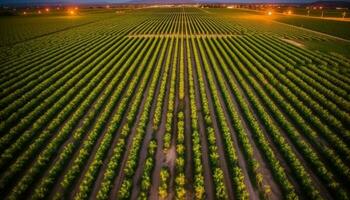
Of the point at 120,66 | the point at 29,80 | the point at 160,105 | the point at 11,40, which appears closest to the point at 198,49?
the point at 120,66

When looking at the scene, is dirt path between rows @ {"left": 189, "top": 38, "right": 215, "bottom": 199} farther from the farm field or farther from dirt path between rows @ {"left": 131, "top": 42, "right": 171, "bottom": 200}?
dirt path between rows @ {"left": 131, "top": 42, "right": 171, "bottom": 200}

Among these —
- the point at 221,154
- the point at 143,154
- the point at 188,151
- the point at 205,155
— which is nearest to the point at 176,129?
the point at 188,151

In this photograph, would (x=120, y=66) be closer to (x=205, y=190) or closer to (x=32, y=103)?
(x=32, y=103)

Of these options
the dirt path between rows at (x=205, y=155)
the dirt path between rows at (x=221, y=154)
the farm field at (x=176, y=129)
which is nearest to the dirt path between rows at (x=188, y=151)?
the farm field at (x=176, y=129)

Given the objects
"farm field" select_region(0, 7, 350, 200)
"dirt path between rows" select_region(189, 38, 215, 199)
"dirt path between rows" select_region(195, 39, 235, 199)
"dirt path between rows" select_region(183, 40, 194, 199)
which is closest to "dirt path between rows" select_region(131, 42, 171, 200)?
"farm field" select_region(0, 7, 350, 200)

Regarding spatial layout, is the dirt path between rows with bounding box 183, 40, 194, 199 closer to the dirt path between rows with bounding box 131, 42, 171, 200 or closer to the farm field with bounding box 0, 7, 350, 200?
the farm field with bounding box 0, 7, 350, 200

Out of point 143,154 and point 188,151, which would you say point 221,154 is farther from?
point 143,154

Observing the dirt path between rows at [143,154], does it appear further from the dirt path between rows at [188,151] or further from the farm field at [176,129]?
the dirt path between rows at [188,151]

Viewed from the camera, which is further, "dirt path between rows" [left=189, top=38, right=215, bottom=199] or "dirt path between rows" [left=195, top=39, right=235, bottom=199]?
"dirt path between rows" [left=195, top=39, right=235, bottom=199]
